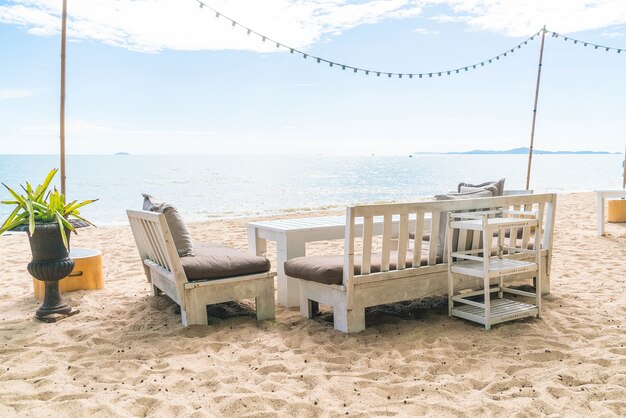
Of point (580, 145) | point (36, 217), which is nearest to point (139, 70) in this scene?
point (580, 145)

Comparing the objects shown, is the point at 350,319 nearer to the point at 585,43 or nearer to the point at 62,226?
the point at 62,226

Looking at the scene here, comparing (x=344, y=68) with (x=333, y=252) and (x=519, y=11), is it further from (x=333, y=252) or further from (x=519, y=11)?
(x=519, y=11)

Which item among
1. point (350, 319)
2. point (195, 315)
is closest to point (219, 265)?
point (195, 315)

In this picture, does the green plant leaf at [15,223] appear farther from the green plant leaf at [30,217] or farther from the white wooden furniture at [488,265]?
the white wooden furniture at [488,265]

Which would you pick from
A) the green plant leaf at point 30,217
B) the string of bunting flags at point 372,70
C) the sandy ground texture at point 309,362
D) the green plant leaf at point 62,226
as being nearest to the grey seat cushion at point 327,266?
the sandy ground texture at point 309,362

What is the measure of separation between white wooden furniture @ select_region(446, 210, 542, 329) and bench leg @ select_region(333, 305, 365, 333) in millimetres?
665

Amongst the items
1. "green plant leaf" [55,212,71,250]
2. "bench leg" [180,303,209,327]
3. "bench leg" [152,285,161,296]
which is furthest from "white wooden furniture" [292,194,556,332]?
"green plant leaf" [55,212,71,250]

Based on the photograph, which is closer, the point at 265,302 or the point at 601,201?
the point at 265,302

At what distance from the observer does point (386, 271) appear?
11.0 feet

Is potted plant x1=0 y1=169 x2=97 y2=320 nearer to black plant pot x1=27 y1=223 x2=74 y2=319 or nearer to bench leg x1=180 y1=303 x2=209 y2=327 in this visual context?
black plant pot x1=27 y1=223 x2=74 y2=319

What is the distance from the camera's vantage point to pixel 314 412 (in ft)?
7.43

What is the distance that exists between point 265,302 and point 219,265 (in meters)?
0.41

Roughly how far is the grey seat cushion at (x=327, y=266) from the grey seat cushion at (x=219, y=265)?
0.20 metres

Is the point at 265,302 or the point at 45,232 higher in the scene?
the point at 45,232
